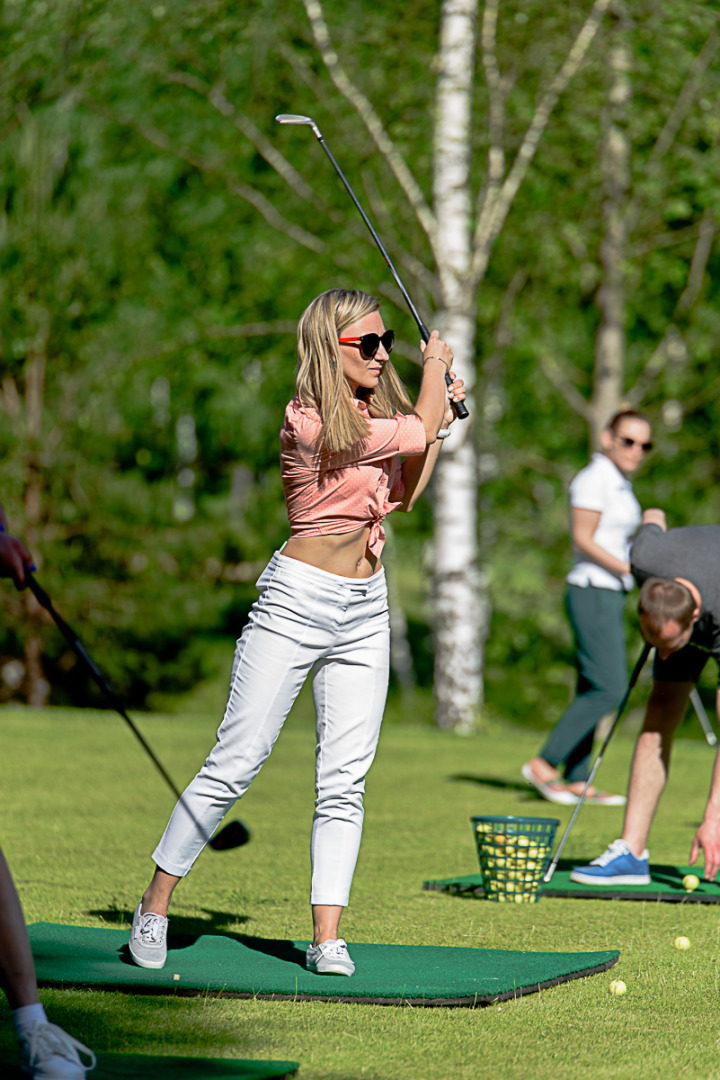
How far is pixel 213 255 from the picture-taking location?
16922mm

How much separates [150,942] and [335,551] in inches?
49.8

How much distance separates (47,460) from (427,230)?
556cm

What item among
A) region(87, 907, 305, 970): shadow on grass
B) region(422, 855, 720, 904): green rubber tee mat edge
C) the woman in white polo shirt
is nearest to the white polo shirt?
the woman in white polo shirt

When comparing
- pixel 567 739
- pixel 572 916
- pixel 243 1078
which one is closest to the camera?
pixel 243 1078

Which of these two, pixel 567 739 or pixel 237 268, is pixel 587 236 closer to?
pixel 237 268

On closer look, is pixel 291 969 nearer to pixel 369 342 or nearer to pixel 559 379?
pixel 369 342

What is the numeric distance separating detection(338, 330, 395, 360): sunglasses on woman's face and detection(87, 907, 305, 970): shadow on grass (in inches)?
73.0

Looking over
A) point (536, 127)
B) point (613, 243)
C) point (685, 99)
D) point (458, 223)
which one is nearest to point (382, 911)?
point (458, 223)

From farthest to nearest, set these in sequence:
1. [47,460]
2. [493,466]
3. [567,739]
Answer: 1. [493,466]
2. [47,460]
3. [567,739]

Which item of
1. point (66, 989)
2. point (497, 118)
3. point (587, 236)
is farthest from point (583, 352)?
point (66, 989)

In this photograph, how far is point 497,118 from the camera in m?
13.0

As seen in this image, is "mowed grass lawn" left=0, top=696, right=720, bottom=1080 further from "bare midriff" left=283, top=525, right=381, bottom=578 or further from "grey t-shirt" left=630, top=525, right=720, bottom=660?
"bare midriff" left=283, top=525, right=381, bottom=578

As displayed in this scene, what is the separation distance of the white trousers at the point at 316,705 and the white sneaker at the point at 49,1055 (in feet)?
A: 3.64

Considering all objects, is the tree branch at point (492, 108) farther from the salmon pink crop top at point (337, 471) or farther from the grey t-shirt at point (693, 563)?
the salmon pink crop top at point (337, 471)
